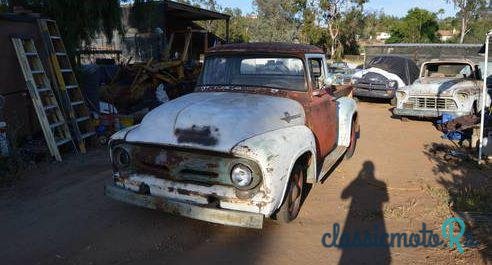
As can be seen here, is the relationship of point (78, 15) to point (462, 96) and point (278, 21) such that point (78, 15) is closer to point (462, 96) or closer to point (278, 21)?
point (462, 96)

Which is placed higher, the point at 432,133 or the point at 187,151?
the point at 187,151

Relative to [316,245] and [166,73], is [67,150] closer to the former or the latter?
[316,245]

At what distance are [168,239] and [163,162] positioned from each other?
801mm

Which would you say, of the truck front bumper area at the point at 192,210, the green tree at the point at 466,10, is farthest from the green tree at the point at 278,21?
the truck front bumper area at the point at 192,210

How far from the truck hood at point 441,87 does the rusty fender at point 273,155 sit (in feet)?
24.0

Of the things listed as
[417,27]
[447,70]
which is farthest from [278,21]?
[447,70]

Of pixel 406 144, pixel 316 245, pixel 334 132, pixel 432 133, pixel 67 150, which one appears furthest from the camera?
pixel 432 133

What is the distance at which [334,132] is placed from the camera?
600 cm

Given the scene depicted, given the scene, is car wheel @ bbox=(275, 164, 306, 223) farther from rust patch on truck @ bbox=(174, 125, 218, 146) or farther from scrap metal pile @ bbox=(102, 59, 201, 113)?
scrap metal pile @ bbox=(102, 59, 201, 113)

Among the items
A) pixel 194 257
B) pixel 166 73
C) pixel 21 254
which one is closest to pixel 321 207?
pixel 194 257

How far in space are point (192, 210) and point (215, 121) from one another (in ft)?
2.83

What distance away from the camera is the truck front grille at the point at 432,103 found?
33.6 feet

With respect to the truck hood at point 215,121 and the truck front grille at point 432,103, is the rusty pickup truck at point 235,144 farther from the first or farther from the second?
the truck front grille at point 432,103

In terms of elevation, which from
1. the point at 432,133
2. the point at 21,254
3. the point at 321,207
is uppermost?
the point at 21,254
